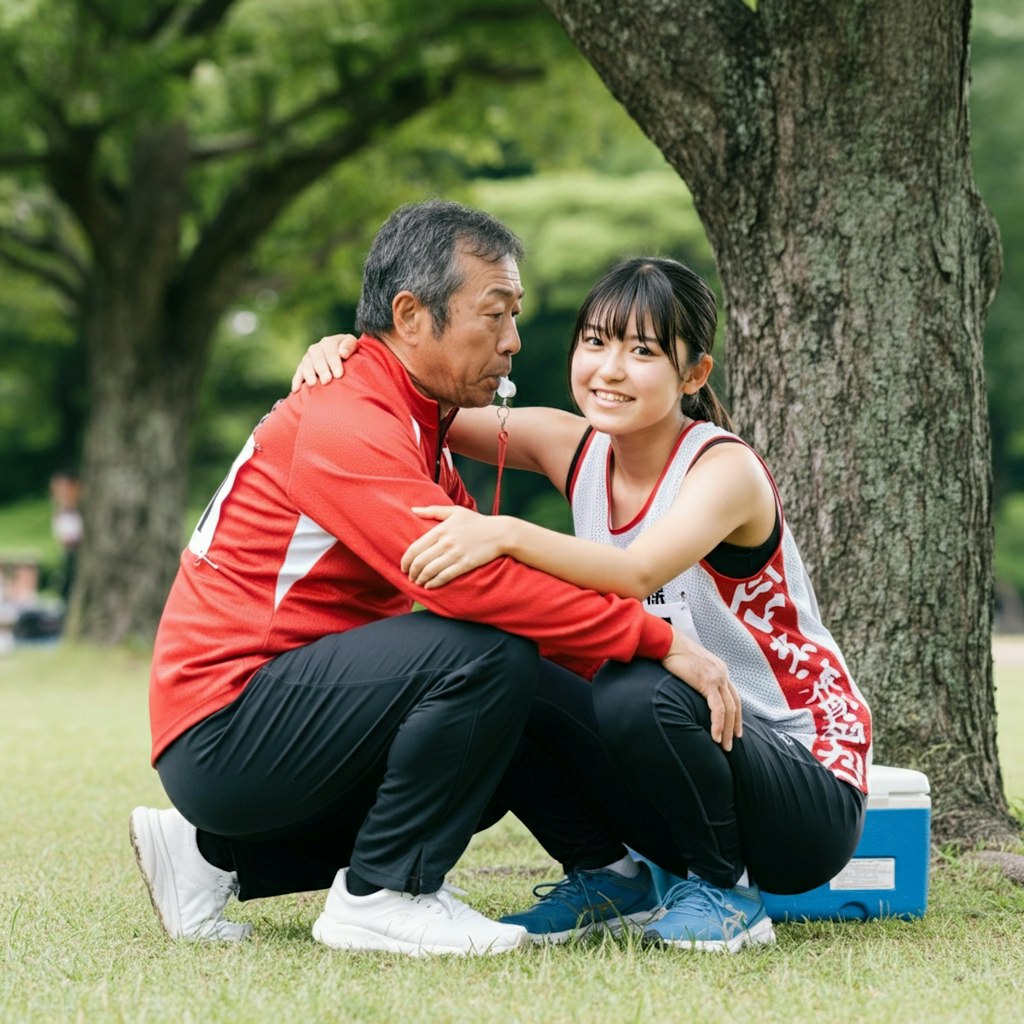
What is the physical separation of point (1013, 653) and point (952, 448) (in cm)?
1116

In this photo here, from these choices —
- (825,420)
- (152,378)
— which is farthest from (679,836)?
(152,378)

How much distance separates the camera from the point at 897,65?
3883 millimetres

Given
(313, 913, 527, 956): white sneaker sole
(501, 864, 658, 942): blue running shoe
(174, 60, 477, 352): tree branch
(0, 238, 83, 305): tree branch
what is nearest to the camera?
(313, 913, 527, 956): white sneaker sole

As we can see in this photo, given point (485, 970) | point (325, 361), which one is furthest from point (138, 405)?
point (485, 970)

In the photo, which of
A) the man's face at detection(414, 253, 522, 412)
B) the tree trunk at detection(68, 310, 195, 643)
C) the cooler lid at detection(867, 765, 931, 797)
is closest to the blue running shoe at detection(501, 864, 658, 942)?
the cooler lid at detection(867, 765, 931, 797)

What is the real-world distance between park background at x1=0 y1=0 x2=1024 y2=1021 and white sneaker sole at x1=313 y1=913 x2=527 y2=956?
67 millimetres

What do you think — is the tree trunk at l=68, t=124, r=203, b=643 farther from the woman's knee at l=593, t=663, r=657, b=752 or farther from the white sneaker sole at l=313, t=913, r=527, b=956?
the woman's knee at l=593, t=663, r=657, b=752

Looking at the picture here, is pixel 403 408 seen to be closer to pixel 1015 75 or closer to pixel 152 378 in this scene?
pixel 152 378

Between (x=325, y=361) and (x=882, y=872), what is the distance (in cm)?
162

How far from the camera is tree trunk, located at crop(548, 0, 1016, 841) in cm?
389

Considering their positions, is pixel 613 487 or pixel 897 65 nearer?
pixel 613 487

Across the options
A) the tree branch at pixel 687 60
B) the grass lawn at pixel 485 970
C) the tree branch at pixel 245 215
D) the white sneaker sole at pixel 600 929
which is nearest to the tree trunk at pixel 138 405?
the tree branch at pixel 245 215

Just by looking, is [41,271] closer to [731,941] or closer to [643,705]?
[643,705]

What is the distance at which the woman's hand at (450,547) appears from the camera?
2.75 meters
